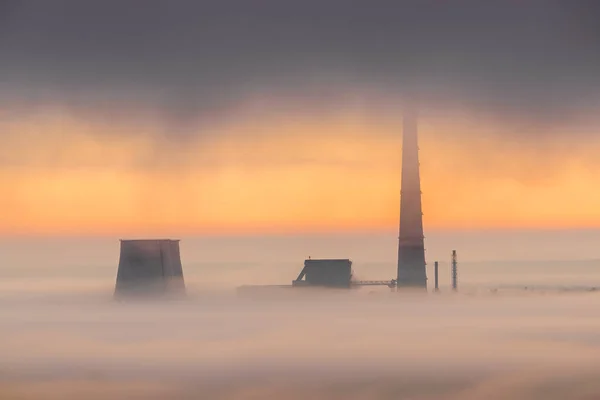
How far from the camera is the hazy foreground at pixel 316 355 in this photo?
4818 inches

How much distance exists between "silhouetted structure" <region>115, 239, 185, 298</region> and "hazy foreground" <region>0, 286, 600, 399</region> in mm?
2455

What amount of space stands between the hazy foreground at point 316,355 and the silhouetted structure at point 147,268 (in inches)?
96.7

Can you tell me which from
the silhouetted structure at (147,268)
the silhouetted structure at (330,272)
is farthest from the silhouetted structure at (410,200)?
the silhouetted structure at (147,268)

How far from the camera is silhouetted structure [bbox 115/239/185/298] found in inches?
4948

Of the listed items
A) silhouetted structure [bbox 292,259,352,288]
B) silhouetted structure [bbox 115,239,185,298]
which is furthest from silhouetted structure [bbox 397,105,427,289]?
silhouetted structure [bbox 115,239,185,298]

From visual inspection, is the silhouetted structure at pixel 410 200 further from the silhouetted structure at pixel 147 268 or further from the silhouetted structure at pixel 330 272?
the silhouetted structure at pixel 147 268

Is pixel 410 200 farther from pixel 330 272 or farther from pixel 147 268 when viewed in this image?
pixel 147 268

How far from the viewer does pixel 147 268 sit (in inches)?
4956

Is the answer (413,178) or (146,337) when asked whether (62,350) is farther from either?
(413,178)

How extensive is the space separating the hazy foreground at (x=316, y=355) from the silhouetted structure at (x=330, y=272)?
1.82 meters

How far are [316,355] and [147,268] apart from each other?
1745 inches

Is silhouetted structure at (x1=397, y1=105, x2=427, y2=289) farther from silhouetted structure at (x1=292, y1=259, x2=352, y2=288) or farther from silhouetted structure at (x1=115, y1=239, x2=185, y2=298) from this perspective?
silhouetted structure at (x1=115, y1=239, x2=185, y2=298)

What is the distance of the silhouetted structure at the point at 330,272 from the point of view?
126 m

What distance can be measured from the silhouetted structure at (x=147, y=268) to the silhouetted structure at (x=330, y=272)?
41.5 feet
